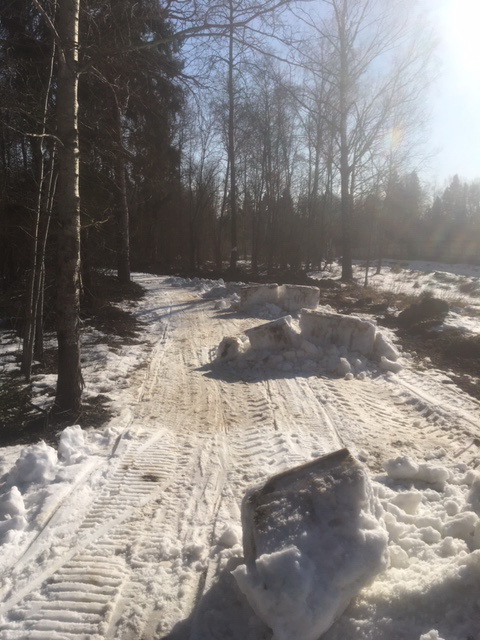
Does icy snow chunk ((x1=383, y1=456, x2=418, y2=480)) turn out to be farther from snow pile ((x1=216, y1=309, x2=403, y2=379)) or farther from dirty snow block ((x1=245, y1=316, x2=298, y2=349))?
dirty snow block ((x1=245, y1=316, x2=298, y2=349))

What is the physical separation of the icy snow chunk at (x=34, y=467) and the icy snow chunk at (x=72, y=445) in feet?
0.87

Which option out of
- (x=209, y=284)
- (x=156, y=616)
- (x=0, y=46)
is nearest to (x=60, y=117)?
(x=0, y=46)

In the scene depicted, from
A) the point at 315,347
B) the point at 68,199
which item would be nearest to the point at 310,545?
the point at 68,199

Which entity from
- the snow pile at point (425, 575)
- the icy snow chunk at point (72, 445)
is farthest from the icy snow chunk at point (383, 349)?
the icy snow chunk at point (72, 445)

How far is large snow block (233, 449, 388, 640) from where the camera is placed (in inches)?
89.4

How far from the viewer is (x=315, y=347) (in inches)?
325

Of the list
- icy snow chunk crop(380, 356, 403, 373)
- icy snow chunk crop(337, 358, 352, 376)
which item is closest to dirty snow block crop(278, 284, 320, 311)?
icy snow chunk crop(380, 356, 403, 373)

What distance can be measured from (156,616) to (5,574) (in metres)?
1.07

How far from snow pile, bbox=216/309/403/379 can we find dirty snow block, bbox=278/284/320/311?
13.0ft

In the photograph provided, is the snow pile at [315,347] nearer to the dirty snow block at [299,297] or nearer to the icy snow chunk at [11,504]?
the dirty snow block at [299,297]

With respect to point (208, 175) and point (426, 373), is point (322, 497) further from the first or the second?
point (208, 175)

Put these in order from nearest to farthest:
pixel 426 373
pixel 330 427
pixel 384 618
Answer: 1. pixel 384 618
2. pixel 330 427
3. pixel 426 373

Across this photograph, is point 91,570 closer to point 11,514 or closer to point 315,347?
point 11,514

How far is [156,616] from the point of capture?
269 cm
